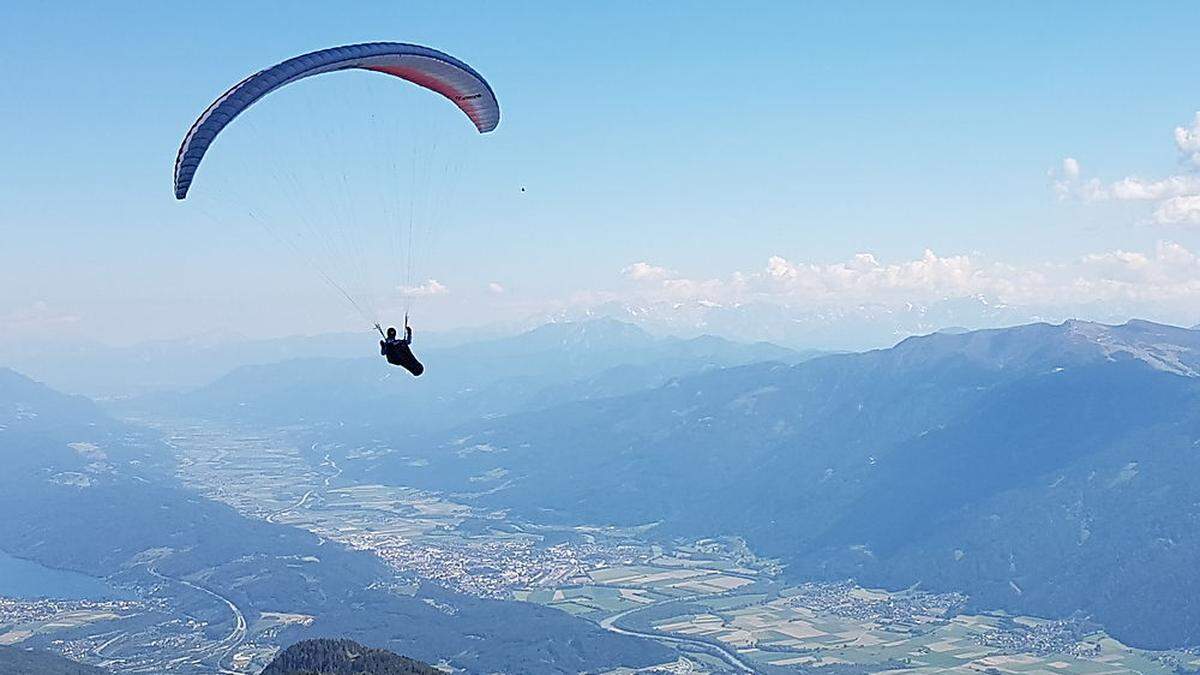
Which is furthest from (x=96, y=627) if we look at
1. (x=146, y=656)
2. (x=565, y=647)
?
(x=565, y=647)

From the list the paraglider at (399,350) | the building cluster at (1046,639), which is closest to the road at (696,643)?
the building cluster at (1046,639)

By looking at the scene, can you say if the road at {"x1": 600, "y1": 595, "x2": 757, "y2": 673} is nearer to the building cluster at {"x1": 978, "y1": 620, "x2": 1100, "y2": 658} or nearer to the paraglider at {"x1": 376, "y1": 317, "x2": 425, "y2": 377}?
the building cluster at {"x1": 978, "y1": 620, "x2": 1100, "y2": 658}

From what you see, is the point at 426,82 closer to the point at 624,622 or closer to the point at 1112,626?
the point at 624,622

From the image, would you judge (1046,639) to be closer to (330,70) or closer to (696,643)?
(696,643)

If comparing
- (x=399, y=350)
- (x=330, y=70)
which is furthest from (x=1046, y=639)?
(x=330, y=70)

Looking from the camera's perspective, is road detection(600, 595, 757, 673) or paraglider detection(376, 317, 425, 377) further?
road detection(600, 595, 757, 673)

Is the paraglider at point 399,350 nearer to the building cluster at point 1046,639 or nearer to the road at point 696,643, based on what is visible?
the road at point 696,643

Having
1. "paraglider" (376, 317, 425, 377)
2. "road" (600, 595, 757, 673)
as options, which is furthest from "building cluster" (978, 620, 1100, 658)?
"paraglider" (376, 317, 425, 377)

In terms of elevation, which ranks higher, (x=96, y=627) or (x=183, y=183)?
(x=183, y=183)
